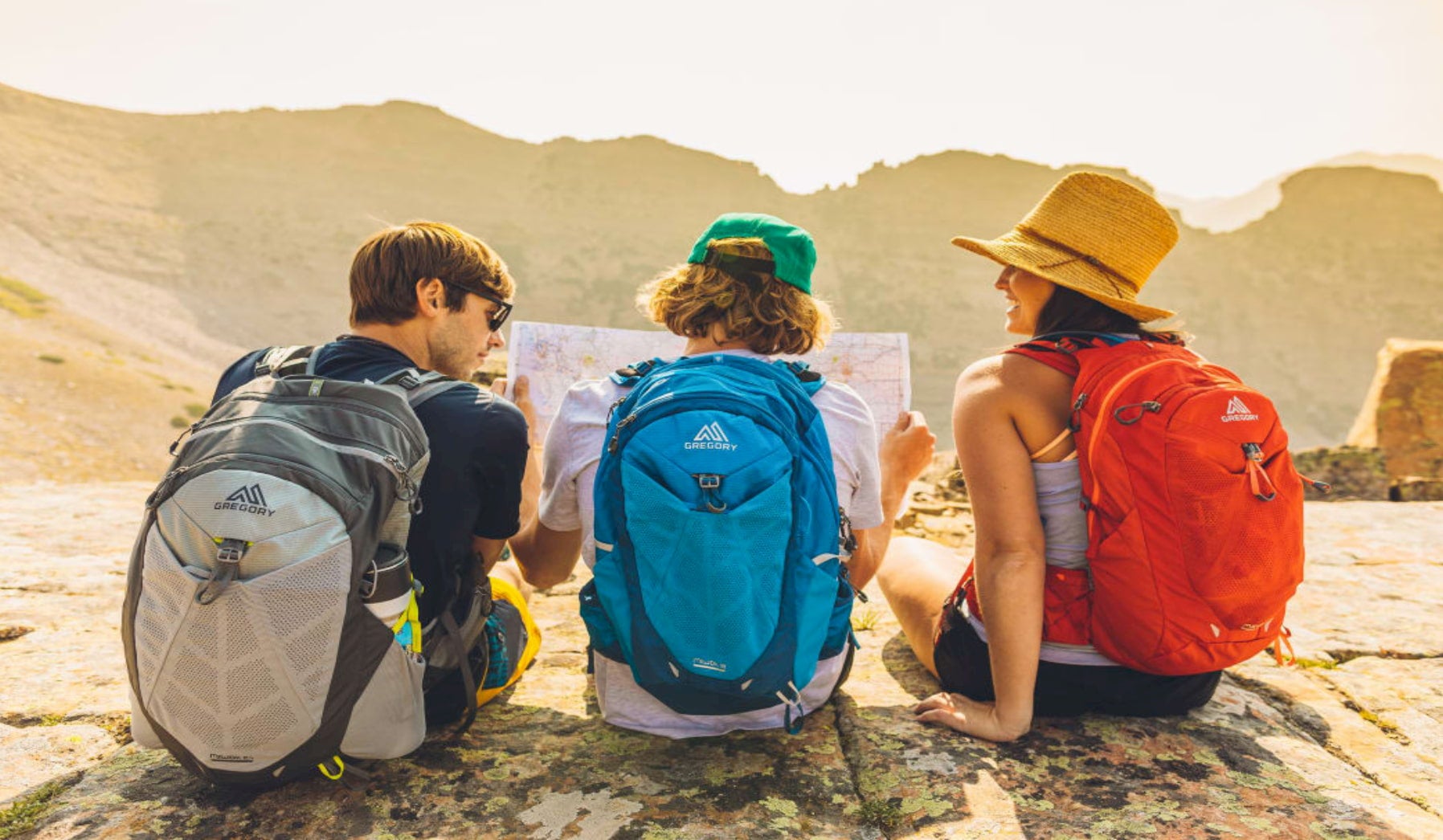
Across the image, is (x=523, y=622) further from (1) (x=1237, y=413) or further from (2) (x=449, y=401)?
(1) (x=1237, y=413)

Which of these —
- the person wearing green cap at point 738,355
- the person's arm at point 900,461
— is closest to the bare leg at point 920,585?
the person's arm at point 900,461

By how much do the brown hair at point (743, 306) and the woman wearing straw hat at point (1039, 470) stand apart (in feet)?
1.41

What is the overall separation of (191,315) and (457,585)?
36017mm

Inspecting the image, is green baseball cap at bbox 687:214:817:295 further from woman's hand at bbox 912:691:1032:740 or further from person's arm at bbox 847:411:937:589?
woman's hand at bbox 912:691:1032:740

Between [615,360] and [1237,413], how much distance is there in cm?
238

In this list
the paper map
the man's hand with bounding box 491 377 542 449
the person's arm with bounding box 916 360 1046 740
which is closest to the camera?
the person's arm with bounding box 916 360 1046 740

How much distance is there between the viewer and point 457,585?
1873mm

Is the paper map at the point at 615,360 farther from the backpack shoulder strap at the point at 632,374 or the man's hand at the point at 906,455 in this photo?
the backpack shoulder strap at the point at 632,374

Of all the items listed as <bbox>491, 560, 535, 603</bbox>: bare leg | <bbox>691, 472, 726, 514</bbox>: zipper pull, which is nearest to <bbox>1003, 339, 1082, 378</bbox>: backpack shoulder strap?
<bbox>691, 472, 726, 514</bbox>: zipper pull

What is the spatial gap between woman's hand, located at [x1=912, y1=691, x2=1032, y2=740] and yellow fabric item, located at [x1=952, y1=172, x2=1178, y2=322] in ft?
3.44

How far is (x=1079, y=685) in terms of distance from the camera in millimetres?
1968

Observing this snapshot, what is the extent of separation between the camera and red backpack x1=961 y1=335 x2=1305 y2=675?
164 cm

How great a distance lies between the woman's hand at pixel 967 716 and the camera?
1.94 m

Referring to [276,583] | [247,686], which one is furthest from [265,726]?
[276,583]
